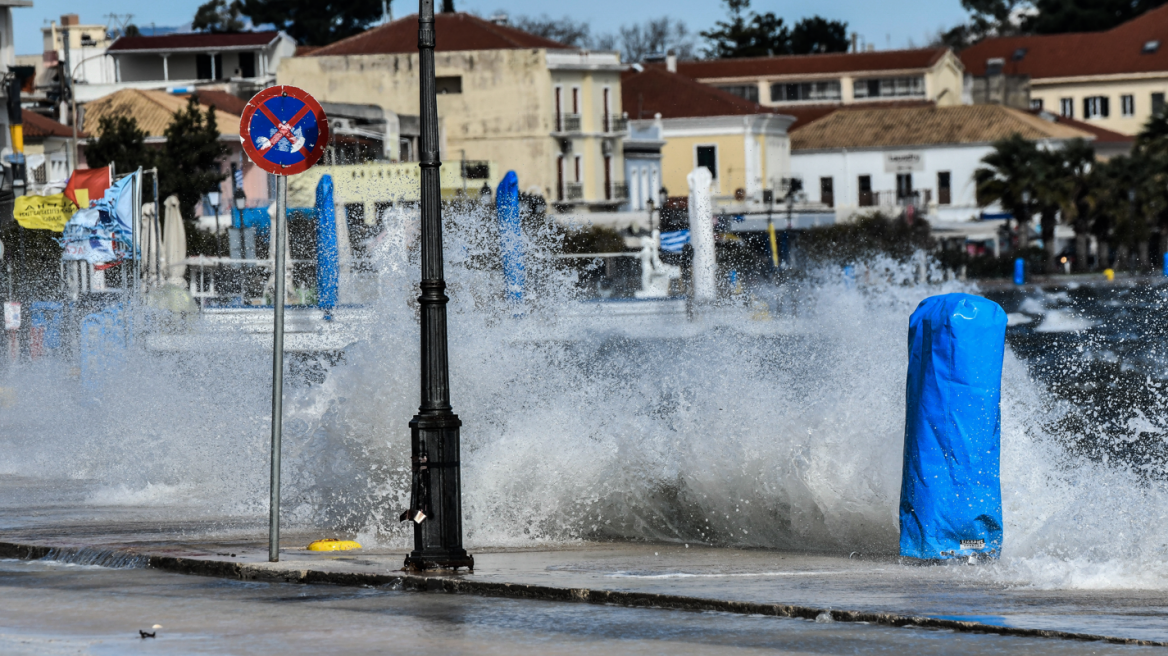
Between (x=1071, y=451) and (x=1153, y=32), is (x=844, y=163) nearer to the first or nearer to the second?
(x=1153, y=32)

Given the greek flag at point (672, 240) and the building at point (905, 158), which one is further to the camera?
the building at point (905, 158)

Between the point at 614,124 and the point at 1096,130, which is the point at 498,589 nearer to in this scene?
the point at 614,124

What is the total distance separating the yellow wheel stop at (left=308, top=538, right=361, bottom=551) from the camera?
489 inches

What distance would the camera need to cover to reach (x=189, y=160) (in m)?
61.7

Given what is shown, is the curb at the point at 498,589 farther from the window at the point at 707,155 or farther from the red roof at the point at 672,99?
the window at the point at 707,155

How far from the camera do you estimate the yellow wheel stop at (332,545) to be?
40.8ft

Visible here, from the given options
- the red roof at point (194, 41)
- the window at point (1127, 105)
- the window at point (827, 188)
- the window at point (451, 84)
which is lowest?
the window at point (827, 188)

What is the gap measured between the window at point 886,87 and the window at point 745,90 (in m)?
6.02

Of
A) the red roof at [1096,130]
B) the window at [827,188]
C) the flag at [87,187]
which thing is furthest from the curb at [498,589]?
the red roof at [1096,130]

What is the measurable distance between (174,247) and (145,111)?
41548 mm

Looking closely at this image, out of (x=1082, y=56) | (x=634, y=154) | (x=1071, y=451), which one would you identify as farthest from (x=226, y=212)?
(x=1082, y=56)

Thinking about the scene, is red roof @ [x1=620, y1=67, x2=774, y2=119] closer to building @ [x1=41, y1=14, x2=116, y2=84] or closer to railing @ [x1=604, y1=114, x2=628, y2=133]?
railing @ [x1=604, y1=114, x2=628, y2=133]

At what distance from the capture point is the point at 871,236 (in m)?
83.0

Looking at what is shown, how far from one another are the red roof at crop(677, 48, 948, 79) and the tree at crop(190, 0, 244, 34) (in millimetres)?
30120
